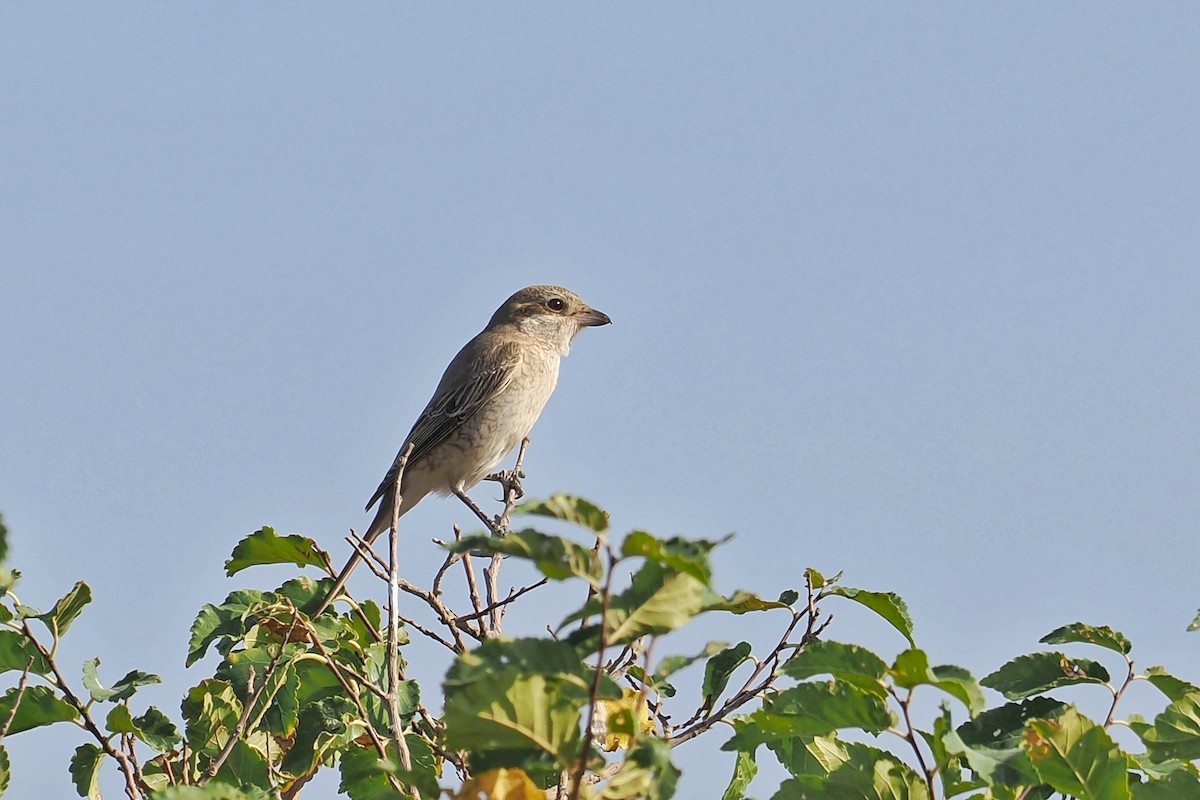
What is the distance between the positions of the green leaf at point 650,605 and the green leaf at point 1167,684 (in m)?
1.43

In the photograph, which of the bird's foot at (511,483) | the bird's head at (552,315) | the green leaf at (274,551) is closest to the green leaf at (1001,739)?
the green leaf at (274,551)

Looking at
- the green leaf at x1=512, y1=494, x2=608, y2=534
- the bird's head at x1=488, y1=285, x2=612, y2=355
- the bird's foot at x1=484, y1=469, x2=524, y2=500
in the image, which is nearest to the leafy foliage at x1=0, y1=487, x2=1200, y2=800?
the green leaf at x1=512, y1=494, x2=608, y2=534

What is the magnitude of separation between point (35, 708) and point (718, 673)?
1646 mm

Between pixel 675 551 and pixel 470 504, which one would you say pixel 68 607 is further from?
pixel 470 504

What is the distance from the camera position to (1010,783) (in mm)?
2363

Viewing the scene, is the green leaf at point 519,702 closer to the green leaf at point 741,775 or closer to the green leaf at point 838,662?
the green leaf at point 838,662

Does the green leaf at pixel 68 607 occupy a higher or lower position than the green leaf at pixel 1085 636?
higher

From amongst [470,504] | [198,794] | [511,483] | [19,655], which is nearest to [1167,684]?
[198,794]

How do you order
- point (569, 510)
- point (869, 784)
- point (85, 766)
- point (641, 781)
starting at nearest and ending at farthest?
point (569, 510) → point (641, 781) → point (869, 784) → point (85, 766)

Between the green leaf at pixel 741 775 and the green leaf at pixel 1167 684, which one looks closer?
the green leaf at pixel 1167 684

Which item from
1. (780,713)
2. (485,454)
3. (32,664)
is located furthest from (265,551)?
(485,454)

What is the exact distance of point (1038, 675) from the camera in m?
2.88

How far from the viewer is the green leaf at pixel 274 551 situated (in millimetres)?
3482

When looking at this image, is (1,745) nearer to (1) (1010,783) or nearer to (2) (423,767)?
(2) (423,767)
